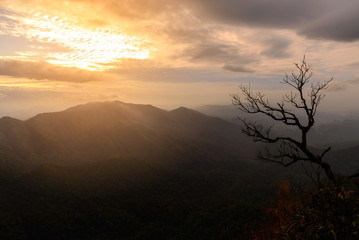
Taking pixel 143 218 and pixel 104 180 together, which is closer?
pixel 143 218

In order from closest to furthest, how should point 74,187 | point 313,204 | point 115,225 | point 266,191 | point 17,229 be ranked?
point 313,204 < point 17,229 < point 115,225 < point 266,191 < point 74,187

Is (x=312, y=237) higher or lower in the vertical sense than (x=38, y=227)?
higher

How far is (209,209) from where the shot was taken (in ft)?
413

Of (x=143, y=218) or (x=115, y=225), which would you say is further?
(x=143, y=218)

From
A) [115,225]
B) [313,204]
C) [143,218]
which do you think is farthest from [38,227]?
[313,204]

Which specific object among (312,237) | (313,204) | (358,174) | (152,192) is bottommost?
(152,192)

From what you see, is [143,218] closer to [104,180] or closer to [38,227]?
[38,227]

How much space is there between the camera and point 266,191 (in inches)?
6422

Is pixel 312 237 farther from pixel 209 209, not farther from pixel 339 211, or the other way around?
pixel 209 209

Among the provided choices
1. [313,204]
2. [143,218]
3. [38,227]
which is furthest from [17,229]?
[313,204]

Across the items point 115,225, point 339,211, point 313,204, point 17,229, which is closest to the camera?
point 339,211

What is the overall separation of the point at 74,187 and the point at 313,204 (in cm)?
19047

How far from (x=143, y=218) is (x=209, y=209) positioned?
111 feet

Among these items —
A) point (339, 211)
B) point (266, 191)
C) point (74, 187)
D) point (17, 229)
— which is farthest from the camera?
point (74, 187)
